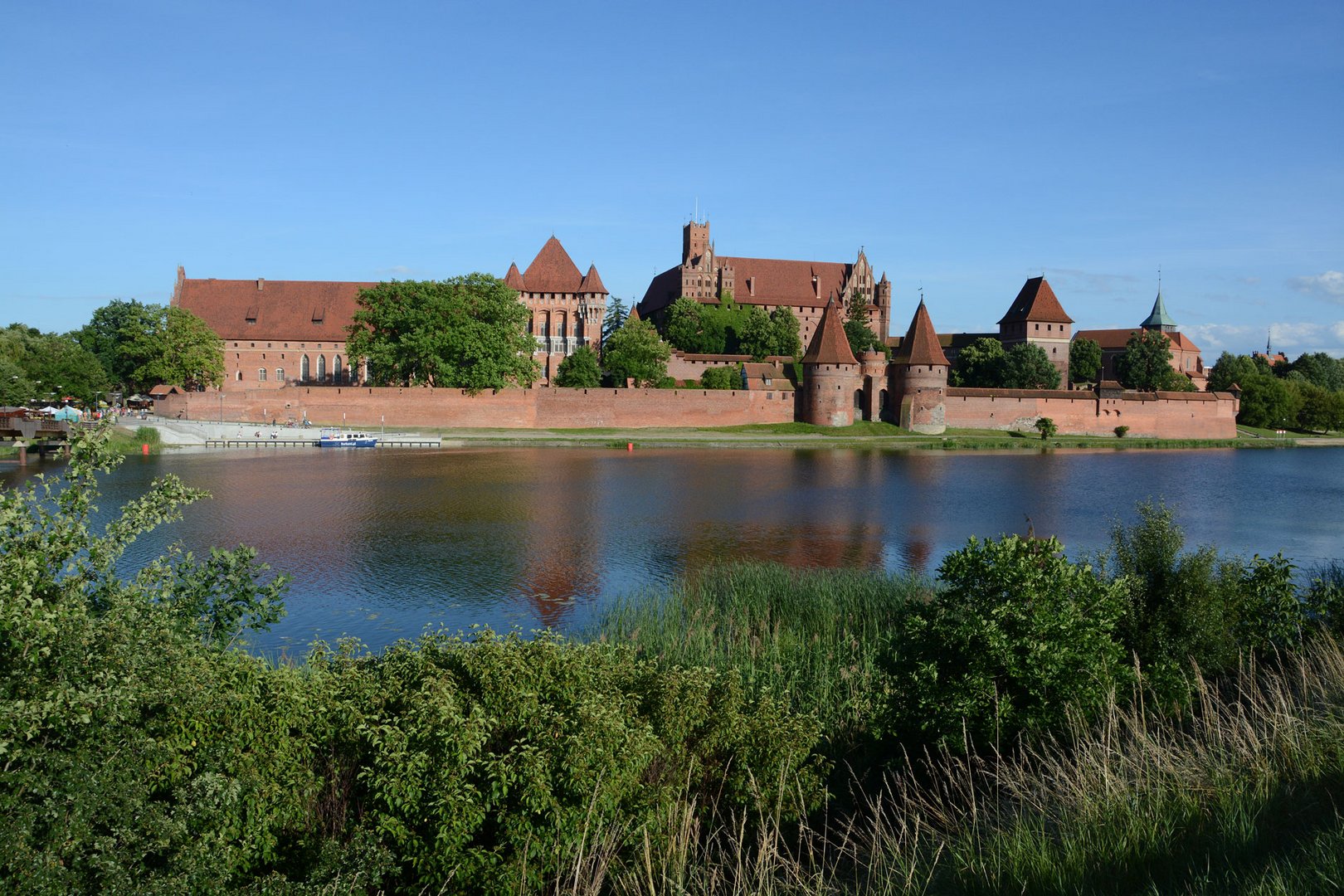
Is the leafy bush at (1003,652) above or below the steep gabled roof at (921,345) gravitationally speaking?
below

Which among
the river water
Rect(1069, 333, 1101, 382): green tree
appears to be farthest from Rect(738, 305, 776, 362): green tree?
the river water

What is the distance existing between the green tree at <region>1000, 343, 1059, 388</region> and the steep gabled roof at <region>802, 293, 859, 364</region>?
11.9 metres

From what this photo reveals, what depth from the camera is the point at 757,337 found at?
6338cm

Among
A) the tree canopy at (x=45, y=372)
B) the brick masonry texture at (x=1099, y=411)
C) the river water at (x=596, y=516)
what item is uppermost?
the tree canopy at (x=45, y=372)

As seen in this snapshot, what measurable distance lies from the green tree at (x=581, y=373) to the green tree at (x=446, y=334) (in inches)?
152

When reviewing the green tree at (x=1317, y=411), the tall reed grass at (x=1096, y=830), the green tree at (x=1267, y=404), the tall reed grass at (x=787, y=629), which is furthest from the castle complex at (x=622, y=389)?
the tall reed grass at (x=1096, y=830)

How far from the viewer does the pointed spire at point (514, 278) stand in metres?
62.6

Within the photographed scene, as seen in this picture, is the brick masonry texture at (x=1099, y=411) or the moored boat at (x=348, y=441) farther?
the brick masonry texture at (x=1099, y=411)

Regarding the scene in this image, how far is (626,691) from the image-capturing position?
21.2 feet

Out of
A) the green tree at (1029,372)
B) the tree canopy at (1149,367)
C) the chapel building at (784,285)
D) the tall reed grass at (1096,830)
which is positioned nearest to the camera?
the tall reed grass at (1096,830)

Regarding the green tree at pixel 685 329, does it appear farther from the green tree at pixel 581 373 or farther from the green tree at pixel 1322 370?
the green tree at pixel 1322 370

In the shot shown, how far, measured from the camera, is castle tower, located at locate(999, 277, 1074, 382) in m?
63.5

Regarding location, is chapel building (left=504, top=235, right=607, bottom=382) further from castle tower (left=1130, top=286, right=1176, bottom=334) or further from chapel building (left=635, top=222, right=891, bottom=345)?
castle tower (left=1130, top=286, right=1176, bottom=334)

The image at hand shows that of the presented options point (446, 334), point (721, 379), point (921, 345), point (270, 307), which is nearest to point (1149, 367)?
point (921, 345)
